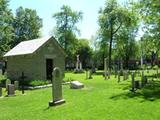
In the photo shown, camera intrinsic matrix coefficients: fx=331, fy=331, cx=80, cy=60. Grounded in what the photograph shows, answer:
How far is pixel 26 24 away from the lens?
84.0 meters

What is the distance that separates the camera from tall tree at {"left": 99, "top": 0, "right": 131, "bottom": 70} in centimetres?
5878

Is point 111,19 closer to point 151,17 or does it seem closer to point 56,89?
point 151,17

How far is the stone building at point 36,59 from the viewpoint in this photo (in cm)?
3106

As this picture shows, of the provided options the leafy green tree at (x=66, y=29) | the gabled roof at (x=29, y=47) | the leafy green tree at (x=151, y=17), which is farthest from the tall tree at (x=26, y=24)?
the leafy green tree at (x=151, y=17)

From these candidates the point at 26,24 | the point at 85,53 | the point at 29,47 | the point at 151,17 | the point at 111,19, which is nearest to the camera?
the point at 151,17

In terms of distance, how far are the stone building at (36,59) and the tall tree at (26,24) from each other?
48.9m

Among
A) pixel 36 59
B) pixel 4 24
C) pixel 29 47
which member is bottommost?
pixel 36 59

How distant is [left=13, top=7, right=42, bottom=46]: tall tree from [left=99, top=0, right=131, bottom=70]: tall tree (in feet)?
90.2

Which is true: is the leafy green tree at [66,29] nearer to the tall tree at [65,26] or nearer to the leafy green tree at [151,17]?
the tall tree at [65,26]

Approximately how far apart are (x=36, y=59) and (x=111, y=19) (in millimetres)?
30719

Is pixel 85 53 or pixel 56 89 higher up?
pixel 85 53

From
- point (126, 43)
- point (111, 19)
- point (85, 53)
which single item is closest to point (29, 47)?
point (111, 19)

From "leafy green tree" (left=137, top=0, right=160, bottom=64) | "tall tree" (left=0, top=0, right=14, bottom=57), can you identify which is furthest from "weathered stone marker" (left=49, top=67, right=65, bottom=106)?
"tall tree" (left=0, top=0, right=14, bottom=57)

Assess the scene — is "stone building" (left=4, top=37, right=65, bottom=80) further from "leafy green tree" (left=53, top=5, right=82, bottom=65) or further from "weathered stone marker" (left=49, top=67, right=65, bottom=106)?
"leafy green tree" (left=53, top=5, right=82, bottom=65)
